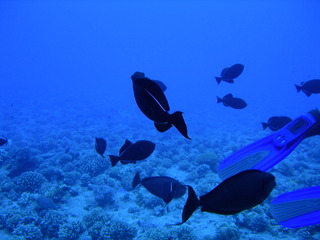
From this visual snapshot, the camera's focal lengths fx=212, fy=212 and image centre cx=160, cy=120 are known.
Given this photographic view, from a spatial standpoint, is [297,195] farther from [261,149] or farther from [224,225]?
[224,225]

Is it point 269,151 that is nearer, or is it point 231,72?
point 269,151

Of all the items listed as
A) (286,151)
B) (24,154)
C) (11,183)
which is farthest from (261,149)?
(24,154)

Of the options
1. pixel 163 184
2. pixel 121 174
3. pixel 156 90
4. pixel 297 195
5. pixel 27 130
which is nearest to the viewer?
pixel 156 90

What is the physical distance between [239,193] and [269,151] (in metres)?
1.01

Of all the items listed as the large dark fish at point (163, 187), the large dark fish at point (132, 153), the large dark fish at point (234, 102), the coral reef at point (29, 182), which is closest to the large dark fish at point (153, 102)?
the large dark fish at point (132, 153)

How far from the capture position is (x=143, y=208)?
752 centimetres

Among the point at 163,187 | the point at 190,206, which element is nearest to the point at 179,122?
the point at 190,206

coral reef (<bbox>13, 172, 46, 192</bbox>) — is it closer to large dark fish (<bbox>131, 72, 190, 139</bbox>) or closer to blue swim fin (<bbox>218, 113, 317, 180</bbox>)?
blue swim fin (<bbox>218, 113, 317, 180</bbox>)

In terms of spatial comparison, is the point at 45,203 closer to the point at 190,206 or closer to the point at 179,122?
the point at 190,206

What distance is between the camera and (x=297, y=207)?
2.10 metres

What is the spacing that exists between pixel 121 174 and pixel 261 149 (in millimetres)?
8166

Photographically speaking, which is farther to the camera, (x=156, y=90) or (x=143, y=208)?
(x=143, y=208)

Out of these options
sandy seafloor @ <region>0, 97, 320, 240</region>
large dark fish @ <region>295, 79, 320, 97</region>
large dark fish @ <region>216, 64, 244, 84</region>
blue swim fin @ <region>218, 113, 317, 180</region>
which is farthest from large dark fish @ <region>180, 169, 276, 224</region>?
large dark fish @ <region>216, 64, 244, 84</region>

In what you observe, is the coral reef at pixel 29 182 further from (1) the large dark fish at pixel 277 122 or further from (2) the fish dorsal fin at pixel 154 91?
(2) the fish dorsal fin at pixel 154 91
